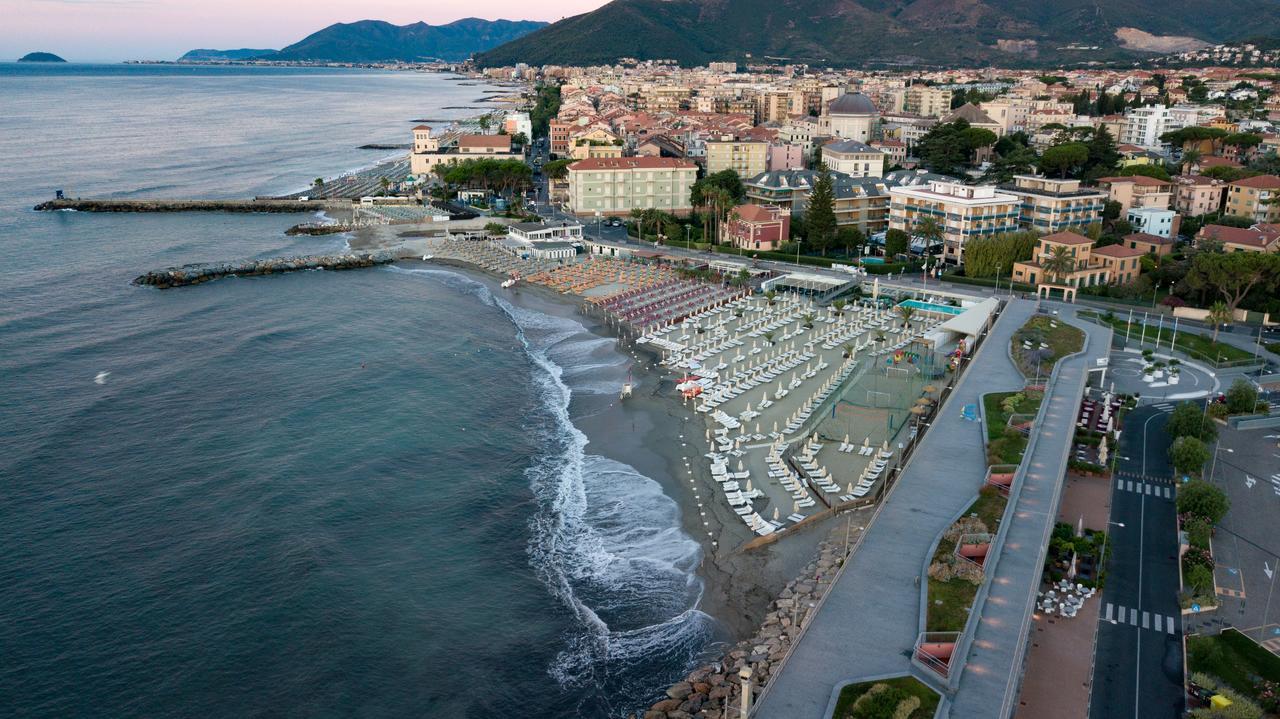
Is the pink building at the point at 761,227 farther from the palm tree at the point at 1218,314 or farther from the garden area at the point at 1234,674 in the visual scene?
the garden area at the point at 1234,674

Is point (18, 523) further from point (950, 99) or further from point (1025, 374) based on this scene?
point (950, 99)

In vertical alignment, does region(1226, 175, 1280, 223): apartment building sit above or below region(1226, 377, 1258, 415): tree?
above

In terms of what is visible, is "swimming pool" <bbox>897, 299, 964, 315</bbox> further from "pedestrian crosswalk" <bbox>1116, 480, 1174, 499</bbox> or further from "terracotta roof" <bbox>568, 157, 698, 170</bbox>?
"terracotta roof" <bbox>568, 157, 698, 170</bbox>

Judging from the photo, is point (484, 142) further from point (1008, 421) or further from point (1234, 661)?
point (1234, 661)

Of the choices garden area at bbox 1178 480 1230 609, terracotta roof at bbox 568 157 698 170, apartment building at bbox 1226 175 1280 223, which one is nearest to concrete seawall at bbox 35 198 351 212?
terracotta roof at bbox 568 157 698 170

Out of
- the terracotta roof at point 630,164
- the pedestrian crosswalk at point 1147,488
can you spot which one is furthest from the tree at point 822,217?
the pedestrian crosswalk at point 1147,488

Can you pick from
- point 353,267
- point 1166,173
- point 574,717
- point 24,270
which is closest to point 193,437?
point 574,717

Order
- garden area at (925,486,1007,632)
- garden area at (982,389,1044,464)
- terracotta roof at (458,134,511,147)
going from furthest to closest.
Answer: terracotta roof at (458,134,511,147) → garden area at (982,389,1044,464) → garden area at (925,486,1007,632)
